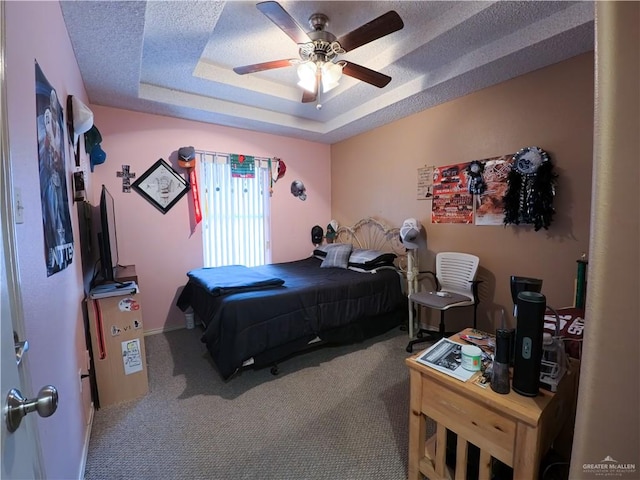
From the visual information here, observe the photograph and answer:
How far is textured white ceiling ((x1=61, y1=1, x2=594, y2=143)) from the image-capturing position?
1801 millimetres

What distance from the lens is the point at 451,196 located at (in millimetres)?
3016

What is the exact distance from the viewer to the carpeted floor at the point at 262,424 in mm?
1520

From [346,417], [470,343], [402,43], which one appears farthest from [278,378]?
[402,43]

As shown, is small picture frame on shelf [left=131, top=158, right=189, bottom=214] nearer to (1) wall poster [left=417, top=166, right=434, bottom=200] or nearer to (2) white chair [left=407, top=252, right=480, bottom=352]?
(1) wall poster [left=417, top=166, right=434, bottom=200]

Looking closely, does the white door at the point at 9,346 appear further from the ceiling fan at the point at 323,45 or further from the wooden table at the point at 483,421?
the ceiling fan at the point at 323,45

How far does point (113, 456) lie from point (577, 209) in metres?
Result: 3.54

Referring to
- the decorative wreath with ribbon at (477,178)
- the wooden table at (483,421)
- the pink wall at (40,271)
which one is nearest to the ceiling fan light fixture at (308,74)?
the pink wall at (40,271)

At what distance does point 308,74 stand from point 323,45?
0.23 meters

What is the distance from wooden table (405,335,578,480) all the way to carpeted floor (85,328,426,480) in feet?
1.04

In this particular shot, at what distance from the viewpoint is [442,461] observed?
4.19 feet

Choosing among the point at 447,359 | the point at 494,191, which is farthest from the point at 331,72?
the point at 447,359

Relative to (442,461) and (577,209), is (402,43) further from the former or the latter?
(442,461)

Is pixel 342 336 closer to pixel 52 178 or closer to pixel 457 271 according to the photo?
pixel 457 271

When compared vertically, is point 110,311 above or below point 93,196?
below
